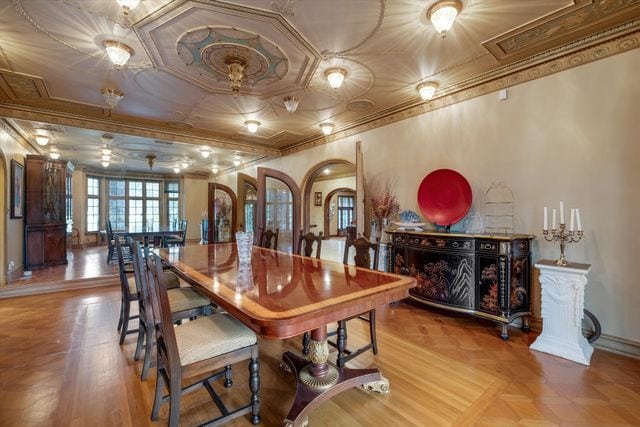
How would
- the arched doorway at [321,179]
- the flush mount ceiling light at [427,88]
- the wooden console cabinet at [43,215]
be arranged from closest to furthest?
the flush mount ceiling light at [427,88] → the wooden console cabinet at [43,215] → the arched doorway at [321,179]

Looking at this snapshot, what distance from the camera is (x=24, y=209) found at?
5293 mm

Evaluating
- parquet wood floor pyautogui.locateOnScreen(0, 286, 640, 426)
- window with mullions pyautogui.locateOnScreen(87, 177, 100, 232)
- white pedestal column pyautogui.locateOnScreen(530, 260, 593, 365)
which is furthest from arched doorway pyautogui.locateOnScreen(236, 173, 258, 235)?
white pedestal column pyautogui.locateOnScreen(530, 260, 593, 365)

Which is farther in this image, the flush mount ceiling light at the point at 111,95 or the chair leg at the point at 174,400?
the flush mount ceiling light at the point at 111,95

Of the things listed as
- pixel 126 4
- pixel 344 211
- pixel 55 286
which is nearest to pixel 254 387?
pixel 126 4

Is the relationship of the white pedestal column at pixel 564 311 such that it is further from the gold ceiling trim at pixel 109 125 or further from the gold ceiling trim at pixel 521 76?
the gold ceiling trim at pixel 109 125

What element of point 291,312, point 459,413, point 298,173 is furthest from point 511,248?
point 298,173

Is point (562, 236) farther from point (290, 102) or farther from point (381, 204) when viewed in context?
point (290, 102)

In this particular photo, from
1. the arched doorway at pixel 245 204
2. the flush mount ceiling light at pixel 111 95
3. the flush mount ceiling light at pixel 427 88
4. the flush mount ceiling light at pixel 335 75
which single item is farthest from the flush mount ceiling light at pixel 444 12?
the arched doorway at pixel 245 204

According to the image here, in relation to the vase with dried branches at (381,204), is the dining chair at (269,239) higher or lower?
lower

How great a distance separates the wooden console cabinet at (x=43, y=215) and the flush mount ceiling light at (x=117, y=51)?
15.3ft

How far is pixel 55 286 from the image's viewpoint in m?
4.42

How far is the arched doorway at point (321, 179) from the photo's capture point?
577cm

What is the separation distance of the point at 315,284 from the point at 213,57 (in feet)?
8.21

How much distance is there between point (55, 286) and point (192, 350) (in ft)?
15.0
